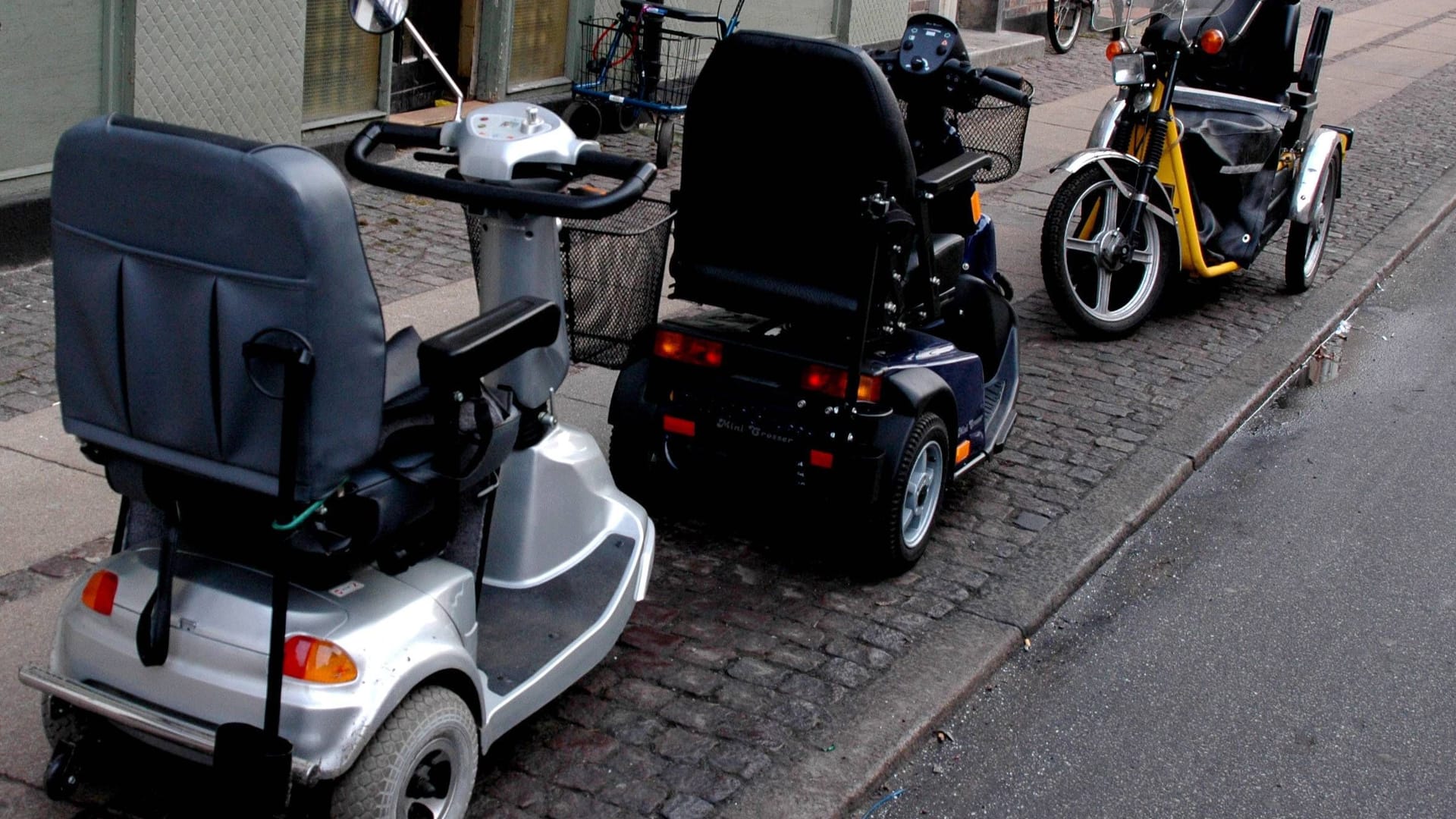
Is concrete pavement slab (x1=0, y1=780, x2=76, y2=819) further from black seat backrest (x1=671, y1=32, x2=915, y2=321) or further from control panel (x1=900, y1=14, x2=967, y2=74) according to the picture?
control panel (x1=900, y1=14, x2=967, y2=74)

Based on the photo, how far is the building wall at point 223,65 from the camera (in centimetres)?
753

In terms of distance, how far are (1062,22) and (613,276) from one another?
42.8ft

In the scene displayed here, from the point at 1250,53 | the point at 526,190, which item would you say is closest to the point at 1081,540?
the point at 526,190

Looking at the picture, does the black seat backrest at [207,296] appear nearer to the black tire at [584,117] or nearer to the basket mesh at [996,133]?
the basket mesh at [996,133]

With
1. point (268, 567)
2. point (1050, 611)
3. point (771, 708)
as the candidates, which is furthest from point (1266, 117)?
point (268, 567)

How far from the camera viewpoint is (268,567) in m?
3.11

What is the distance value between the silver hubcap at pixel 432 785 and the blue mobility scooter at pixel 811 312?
170 centimetres

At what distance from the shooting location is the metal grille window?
8828mm

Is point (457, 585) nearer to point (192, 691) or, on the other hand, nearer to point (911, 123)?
point (192, 691)

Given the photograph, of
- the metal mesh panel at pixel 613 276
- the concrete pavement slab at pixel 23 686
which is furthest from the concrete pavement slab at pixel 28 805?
the metal mesh panel at pixel 613 276

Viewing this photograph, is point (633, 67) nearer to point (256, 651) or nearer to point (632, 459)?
point (632, 459)

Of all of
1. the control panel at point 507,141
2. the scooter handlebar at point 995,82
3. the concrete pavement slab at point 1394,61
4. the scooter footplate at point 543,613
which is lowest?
the scooter footplate at point 543,613

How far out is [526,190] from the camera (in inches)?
135

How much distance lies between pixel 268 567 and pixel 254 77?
18.4 feet
